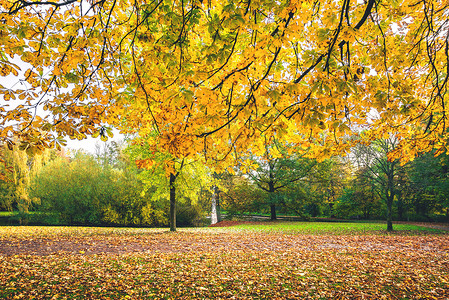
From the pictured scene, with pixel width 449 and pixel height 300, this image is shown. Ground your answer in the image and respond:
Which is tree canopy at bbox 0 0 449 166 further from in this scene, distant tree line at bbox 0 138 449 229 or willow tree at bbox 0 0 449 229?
distant tree line at bbox 0 138 449 229

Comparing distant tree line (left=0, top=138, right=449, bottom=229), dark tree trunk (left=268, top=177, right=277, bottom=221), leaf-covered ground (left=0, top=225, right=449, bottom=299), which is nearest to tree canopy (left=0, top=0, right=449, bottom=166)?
leaf-covered ground (left=0, top=225, right=449, bottom=299)

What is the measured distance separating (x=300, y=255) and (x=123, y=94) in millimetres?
6001

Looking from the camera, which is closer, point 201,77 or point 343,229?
point 201,77

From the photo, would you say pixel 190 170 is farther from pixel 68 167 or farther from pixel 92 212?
pixel 68 167

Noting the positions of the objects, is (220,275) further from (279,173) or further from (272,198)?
(279,173)

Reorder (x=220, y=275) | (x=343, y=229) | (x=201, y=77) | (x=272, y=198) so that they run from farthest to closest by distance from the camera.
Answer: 1. (x=272, y=198)
2. (x=343, y=229)
3. (x=220, y=275)
4. (x=201, y=77)

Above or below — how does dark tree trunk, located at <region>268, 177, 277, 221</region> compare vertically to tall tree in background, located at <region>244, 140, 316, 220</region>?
below

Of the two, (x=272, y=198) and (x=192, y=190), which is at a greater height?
(x=192, y=190)

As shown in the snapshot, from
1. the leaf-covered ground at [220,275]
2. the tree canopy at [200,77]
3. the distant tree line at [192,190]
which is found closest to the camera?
the tree canopy at [200,77]

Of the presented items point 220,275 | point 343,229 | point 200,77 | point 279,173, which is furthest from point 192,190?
point 200,77

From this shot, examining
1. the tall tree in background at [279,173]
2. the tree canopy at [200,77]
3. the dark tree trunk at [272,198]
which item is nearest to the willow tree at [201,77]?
the tree canopy at [200,77]

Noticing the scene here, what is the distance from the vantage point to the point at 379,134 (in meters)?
4.90

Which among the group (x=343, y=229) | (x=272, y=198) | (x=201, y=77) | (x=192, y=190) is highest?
(x=201, y=77)

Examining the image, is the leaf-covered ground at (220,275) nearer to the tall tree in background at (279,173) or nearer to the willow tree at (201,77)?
the willow tree at (201,77)
